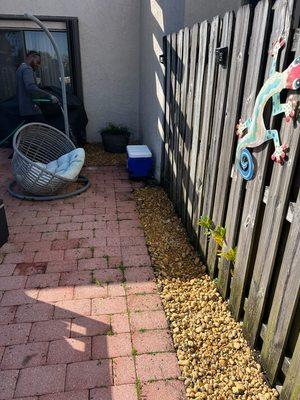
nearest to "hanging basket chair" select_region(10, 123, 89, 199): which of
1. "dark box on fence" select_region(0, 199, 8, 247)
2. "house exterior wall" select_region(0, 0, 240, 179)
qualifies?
"dark box on fence" select_region(0, 199, 8, 247)

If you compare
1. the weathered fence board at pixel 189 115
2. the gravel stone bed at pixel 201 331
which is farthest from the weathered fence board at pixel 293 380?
the weathered fence board at pixel 189 115

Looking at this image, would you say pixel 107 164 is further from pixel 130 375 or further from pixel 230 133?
pixel 130 375

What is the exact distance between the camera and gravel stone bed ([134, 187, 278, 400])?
6.13 feet

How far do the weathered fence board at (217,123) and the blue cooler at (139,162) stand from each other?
2.09 m

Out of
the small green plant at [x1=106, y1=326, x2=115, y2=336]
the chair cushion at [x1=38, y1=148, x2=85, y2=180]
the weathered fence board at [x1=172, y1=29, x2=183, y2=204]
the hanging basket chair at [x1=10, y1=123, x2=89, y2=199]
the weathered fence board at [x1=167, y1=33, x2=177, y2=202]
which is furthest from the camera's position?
the chair cushion at [x1=38, y1=148, x2=85, y2=180]

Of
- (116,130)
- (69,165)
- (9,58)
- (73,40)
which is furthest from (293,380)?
(9,58)

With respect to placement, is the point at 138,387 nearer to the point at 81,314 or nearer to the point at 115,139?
the point at 81,314

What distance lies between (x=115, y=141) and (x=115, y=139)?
4 centimetres

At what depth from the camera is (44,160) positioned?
4.92m

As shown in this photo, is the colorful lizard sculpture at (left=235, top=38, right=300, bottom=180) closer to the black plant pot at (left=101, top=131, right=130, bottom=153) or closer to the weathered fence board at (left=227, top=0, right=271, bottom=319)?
the weathered fence board at (left=227, top=0, right=271, bottom=319)

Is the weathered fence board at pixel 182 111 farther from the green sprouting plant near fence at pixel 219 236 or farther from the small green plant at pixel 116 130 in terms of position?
the small green plant at pixel 116 130

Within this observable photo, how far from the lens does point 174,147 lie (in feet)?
12.6

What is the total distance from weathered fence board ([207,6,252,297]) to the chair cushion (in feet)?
7.42

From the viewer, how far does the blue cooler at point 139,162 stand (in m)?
4.76
